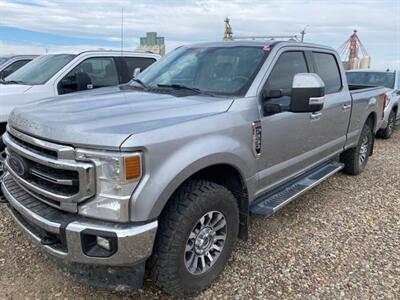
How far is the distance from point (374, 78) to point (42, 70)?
8419mm

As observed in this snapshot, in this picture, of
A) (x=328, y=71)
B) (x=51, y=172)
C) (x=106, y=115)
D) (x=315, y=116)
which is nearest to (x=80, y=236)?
(x=51, y=172)

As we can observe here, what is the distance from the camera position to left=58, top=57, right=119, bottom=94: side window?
18.7ft

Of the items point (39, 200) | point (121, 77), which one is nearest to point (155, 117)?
point (39, 200)

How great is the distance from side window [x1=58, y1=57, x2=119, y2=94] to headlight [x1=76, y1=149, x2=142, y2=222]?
152 inches

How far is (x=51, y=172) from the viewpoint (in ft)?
7.75

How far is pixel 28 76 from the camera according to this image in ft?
19.8

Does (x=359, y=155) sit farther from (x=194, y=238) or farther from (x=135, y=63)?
(x=135, y=63)

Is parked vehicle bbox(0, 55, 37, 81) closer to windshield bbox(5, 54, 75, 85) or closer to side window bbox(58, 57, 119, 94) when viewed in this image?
windshield bbox(5, 54, 75, 85)

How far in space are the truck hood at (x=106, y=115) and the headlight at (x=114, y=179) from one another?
66 mm

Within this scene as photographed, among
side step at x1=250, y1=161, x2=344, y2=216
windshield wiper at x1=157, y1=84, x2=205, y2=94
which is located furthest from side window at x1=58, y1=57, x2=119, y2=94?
side step at x1=250, y1=161, x2=344, y2=216

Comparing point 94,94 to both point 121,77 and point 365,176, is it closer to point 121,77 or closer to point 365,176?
point 121,77

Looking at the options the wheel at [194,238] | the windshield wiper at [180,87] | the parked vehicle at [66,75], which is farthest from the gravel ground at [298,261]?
the parked vehicle at [66,75]

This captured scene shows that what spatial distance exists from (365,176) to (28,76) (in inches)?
223

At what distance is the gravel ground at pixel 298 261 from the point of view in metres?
2.85
